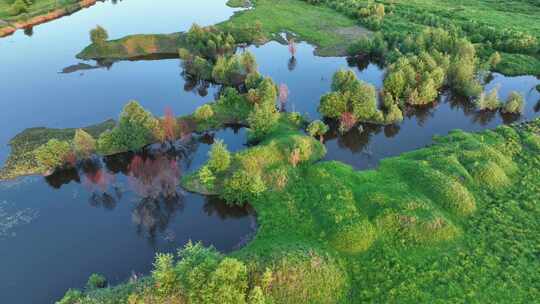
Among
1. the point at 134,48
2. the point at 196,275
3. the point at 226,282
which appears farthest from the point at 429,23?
the point at 196,275

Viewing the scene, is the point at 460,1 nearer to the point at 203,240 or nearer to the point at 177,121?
the point at 177,121

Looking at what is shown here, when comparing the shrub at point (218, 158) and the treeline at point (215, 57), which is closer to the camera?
the shrub at point (218, 158)

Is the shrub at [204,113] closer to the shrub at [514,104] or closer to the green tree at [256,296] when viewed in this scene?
the green tree at [256,296]

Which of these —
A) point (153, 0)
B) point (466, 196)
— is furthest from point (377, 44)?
point (153, 0)

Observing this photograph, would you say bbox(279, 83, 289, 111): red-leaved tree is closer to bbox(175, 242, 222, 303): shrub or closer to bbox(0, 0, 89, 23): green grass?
bbox(175, 242, 222, 303): shrub

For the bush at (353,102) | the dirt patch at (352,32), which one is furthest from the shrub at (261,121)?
the dirt patch at (352,32)
